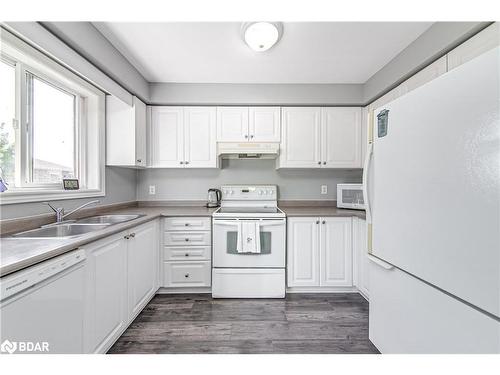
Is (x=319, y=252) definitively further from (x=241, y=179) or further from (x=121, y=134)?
(x=121, y=134)

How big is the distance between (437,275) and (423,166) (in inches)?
18.4

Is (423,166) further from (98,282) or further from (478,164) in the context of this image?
(98,282)

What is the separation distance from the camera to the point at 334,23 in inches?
64.4

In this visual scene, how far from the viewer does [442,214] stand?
91 centimetres

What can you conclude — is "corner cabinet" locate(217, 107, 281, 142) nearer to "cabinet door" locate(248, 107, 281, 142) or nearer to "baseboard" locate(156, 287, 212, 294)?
"cabinet door" locate(248, 107, 281, 142)

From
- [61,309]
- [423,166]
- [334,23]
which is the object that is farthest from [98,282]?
[334,23]

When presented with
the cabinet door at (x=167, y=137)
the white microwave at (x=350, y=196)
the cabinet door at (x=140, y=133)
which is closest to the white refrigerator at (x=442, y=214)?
the white microwave at (x=350, y=196)

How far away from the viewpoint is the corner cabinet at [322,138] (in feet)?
8.99

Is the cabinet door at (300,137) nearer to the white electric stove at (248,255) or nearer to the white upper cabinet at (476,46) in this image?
the white electric stove at (248,255)

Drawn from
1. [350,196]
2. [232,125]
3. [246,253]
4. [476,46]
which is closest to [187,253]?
[246,253]

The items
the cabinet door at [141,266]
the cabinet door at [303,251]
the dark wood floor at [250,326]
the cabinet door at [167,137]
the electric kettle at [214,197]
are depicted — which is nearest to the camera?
the dark wood floor at [250,326]

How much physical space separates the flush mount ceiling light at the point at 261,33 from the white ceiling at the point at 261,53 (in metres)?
0.07
